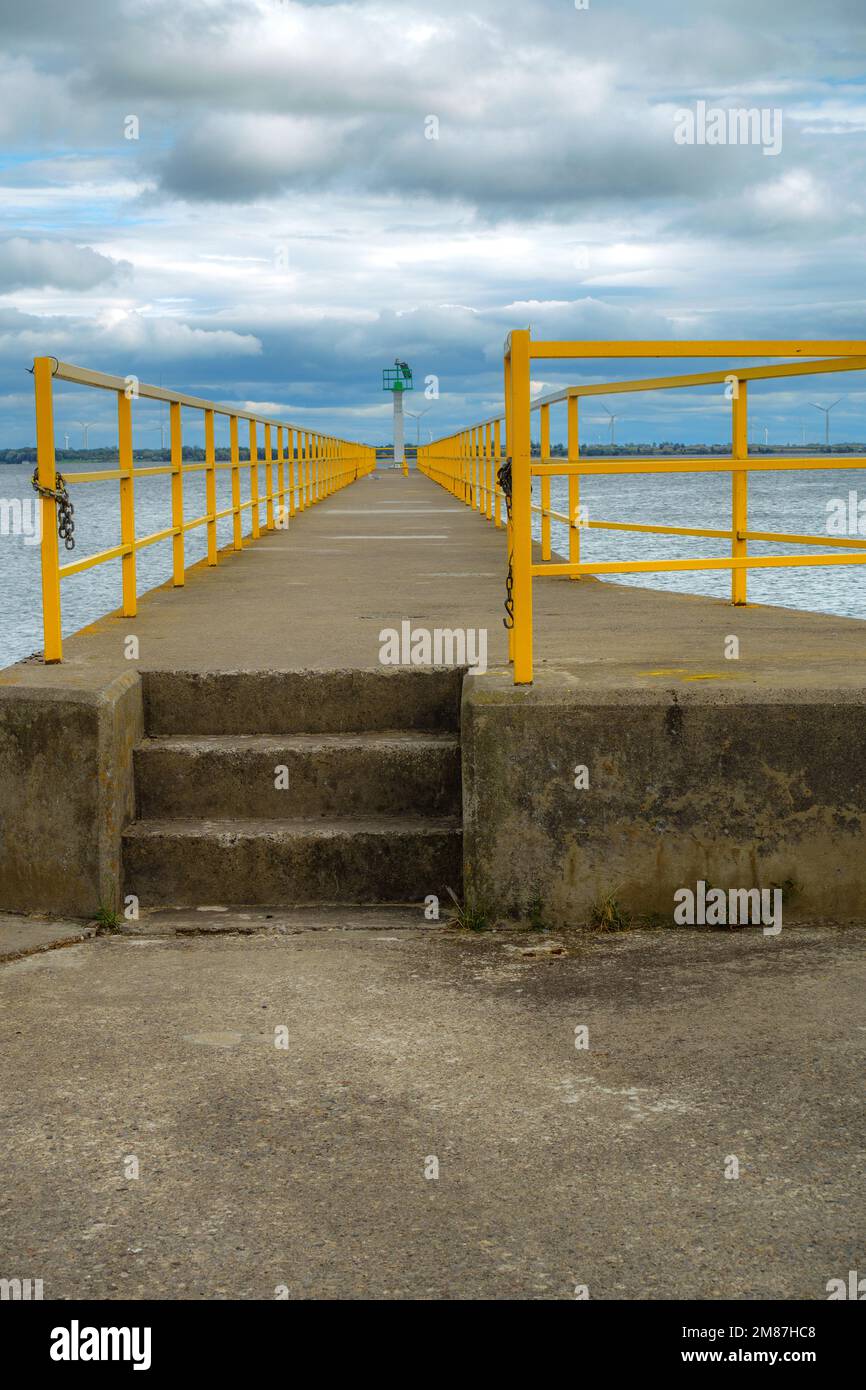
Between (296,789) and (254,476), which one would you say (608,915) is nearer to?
(296,789)

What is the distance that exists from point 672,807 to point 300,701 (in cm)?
158

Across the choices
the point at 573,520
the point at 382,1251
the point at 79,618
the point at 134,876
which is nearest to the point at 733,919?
the point at 134,876

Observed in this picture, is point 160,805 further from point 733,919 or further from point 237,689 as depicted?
point 733,919

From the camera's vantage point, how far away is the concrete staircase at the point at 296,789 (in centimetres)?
489

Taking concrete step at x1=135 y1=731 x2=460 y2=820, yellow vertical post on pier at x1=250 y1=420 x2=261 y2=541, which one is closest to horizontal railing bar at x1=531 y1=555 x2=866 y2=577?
concrete step at x1=135 y1=731 x2=460 y2=820

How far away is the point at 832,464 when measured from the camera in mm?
5594

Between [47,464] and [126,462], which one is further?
[126,462]

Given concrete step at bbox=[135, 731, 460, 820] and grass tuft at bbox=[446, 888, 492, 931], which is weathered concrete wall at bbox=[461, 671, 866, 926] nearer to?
grass tuft at bbox=[446, 888, 492, 931]

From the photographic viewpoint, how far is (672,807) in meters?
4.57

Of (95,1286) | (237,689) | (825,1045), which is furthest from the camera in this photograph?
(237,689)

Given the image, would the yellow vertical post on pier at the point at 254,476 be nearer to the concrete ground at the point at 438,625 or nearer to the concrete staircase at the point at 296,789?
the concrete ground at the point at 438,625

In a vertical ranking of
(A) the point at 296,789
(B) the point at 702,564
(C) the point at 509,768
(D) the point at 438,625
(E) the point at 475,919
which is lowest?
(E) the point at 475,919

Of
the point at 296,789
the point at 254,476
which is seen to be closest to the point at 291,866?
the point at 296,789

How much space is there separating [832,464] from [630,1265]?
Answer: 3806 millimetres
